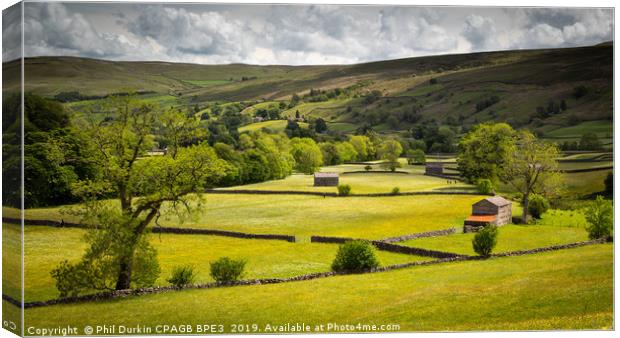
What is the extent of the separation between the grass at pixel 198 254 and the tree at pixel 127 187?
24.4 inches

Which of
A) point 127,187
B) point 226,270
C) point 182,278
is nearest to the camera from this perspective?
point 127,187

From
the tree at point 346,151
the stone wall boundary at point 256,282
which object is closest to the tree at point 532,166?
the stone wall boundary at point 256,282

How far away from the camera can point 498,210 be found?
26.2 metres

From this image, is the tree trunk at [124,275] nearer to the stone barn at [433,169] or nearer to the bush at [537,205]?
the stone barn at [433,169]

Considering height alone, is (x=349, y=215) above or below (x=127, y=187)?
below

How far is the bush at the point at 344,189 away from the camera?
26.6 m

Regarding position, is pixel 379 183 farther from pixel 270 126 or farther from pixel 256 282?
pixel 256 282

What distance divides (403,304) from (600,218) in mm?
7884

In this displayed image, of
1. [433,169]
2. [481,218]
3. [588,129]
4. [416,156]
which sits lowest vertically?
[481,218]

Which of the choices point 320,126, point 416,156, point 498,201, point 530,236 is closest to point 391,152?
point 416,156

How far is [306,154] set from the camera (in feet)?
88.0

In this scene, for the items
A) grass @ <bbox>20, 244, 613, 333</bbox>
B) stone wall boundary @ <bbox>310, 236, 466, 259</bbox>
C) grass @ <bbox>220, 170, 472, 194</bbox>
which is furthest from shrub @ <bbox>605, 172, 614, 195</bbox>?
stone wall boundary @ <bbox>310, 236, 466, 259</bbox>

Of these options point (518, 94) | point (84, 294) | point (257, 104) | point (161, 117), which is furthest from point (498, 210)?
point (84, 294)

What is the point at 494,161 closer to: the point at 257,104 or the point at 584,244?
the point at 584,244
